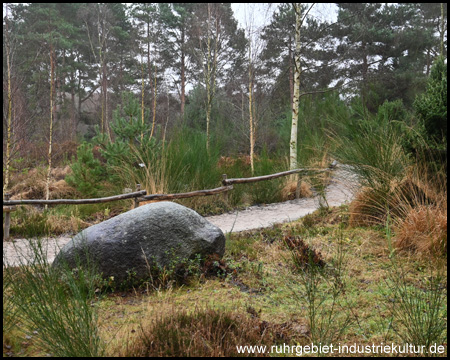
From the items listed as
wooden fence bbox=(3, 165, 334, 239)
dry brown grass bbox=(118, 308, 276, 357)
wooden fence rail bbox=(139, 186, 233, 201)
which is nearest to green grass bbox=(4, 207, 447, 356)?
dry brown grass bbox=(118, 308, 276, 357)

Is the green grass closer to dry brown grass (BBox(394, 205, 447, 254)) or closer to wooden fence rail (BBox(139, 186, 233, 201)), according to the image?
dry brown grass (BBox(394, 205, 447, 254))

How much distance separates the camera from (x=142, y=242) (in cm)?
366

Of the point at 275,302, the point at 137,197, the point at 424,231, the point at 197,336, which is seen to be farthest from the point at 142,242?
the point at 137,197

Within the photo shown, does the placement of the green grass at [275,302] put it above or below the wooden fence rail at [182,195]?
below

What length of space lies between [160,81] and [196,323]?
17993mm

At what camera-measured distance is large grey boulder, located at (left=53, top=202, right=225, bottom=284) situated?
3584 mm

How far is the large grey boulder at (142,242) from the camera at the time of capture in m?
3.58

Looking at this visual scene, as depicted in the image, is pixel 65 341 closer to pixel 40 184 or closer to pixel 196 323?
pixel 196 323

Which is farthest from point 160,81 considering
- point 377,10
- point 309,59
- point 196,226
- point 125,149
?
point 196,226

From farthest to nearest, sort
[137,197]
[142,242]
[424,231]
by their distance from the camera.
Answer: [137,197] → [424,231] → [142,242]

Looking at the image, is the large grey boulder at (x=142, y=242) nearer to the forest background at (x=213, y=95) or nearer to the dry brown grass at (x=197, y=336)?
the dry brown grass at (x=197, y=336)

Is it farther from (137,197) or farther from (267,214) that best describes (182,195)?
(267,214)

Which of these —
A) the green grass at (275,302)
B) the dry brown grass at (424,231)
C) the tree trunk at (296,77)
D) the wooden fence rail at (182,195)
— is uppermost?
the tree trunk at (296,77)

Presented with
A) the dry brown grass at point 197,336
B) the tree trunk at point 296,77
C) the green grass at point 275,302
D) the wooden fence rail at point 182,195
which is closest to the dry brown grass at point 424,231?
the green grass at point 275,302
